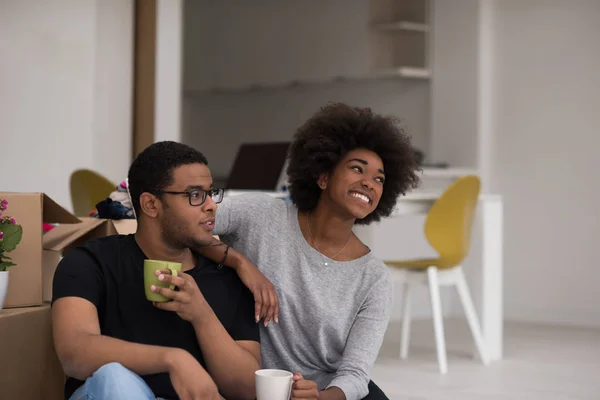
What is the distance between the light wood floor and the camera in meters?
3.50

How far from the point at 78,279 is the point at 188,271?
237mm

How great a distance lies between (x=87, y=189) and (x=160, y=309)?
2343 millimetres

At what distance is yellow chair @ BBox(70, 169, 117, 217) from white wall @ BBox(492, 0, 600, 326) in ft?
9.90

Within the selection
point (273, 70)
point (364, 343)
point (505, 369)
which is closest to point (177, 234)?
point (364, 343)

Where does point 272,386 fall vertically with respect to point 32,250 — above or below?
below

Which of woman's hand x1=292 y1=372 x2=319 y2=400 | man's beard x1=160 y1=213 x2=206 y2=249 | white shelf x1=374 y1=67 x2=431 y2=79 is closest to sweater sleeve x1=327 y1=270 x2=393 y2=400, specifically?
woman's hand x1=292 y1=372 x2=319 y2=400

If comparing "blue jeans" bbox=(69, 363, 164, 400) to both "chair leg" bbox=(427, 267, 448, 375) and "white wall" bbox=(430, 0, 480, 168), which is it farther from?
"white wall" bbox=(430, 0, 480, 168)

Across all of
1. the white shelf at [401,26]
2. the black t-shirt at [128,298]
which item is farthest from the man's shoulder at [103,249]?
the white shelf at [401,26]

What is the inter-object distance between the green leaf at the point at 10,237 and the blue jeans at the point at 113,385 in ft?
1.31

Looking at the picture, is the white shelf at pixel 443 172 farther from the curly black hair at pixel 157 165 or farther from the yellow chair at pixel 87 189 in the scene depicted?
the curly black hair at pixel 157 165

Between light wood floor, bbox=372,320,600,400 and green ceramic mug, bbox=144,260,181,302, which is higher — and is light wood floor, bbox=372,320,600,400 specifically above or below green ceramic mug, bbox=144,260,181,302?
below

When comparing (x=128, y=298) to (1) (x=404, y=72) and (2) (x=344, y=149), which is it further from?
(1) (x=404, y=72)

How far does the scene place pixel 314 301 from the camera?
1.99m

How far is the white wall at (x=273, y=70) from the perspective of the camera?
257 inches
